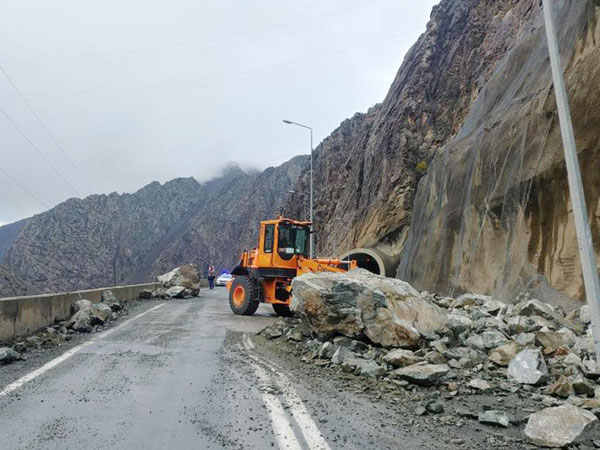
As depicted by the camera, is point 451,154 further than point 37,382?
Yes

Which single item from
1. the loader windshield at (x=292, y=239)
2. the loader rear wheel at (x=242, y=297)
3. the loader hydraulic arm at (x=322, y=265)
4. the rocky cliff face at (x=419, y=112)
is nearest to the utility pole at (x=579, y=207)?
the loader hydraulic arm at (x=322, y=265)

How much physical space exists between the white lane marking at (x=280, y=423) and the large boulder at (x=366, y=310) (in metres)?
2.15

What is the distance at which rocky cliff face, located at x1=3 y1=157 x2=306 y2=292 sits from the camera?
13512 cm

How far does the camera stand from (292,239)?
13.5m

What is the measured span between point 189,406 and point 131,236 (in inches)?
6694

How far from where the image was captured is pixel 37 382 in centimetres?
527

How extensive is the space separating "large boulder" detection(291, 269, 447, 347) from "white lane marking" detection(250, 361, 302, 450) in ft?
7.05

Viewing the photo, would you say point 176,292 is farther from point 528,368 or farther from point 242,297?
point 528,368

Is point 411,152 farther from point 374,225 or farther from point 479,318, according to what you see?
point 479,318

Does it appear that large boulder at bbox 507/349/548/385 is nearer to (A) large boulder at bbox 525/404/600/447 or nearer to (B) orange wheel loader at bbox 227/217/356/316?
(A) large boulder at bbox 525/404/600/447

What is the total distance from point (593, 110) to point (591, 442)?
835 centimetres

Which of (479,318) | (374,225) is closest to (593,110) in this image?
(479,318)

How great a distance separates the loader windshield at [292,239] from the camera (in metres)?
13.3

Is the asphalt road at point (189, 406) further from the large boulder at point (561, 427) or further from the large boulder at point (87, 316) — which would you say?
the large boulder at point (87, 316)
